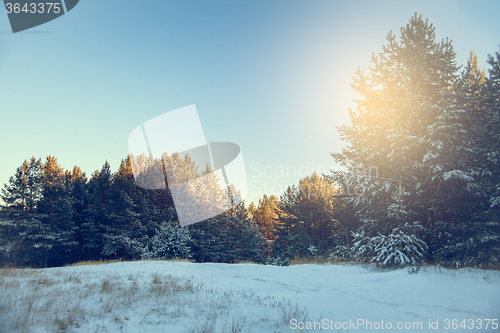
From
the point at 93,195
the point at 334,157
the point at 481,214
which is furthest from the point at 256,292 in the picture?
the point at 93,195

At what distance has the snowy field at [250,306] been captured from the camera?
464 centimetres

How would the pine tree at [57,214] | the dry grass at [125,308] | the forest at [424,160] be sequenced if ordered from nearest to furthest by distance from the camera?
the dry grass at [125,308] → the forest at [424,160] → the pine tree at [57,214]

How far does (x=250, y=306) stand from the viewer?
603 cm

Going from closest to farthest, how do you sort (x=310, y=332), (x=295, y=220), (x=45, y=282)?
(x=310, y=332) → (x=45, y=282) → (x=295, y=220)

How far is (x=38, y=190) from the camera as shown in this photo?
113ft

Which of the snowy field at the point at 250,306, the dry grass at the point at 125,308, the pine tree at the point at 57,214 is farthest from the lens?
the pine tree at the point at 57,214

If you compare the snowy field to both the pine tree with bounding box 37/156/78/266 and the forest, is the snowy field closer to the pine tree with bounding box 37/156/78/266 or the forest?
the forest

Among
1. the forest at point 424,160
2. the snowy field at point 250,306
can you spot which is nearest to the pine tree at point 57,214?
the snowy field at point 250,306

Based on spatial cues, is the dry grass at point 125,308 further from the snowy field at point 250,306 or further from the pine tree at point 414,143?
the pine tree at point 414,143

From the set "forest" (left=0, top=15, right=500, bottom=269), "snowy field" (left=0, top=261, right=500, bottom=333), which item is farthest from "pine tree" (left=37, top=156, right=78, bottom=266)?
"forest" (left=0, top=15, right=500, bottom=269)

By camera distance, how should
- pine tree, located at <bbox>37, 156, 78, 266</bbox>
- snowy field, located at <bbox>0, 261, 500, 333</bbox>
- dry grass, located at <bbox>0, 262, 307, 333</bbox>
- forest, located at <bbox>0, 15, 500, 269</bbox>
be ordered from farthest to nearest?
pine tree, located at <bbox>37, 156, 78, 266</bbox>
forest, located at <bbox>0, 15, 500, 269</bbox>
snowy field, located at <bbox>0, 261, 500, 333</bbox>
dry grass, located at <bbox>0, 262, 307, 333</bbox>

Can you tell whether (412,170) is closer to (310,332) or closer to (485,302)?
(485,302)

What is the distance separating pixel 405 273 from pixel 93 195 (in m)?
40.8

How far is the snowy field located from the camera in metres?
4.64
